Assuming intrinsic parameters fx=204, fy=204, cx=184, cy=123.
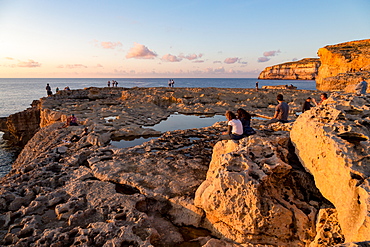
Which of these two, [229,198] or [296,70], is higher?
[296,70]

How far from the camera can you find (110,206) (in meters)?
4.45

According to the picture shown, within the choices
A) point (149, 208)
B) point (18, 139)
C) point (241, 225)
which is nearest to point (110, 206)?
point (149, 208)

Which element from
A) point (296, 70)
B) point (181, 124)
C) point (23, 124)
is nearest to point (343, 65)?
point (181, 124)

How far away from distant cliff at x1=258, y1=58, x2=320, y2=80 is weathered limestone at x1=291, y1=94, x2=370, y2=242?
137494 millimetres

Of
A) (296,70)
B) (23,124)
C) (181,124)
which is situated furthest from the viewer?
(296,70)

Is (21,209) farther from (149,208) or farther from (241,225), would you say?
(241,225)

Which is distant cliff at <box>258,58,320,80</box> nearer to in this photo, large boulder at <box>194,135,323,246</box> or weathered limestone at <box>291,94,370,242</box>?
weathered limestone at <box>291,94,370,242</box>

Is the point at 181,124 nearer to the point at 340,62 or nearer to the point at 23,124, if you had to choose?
the point at 23,124

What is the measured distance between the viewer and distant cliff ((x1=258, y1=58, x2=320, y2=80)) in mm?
124000

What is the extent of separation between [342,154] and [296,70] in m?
154

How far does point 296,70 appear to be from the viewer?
135250 mm

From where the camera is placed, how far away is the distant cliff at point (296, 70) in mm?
124000

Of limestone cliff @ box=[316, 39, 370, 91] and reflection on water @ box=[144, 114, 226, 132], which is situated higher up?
limestone cliff @ box=[316, 39, 370, 91]

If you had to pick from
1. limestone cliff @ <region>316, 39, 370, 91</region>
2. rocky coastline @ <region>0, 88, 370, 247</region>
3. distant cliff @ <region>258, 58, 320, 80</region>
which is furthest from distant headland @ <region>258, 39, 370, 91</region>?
distant cliff @ <region>258, 58, 320, 80</region>
